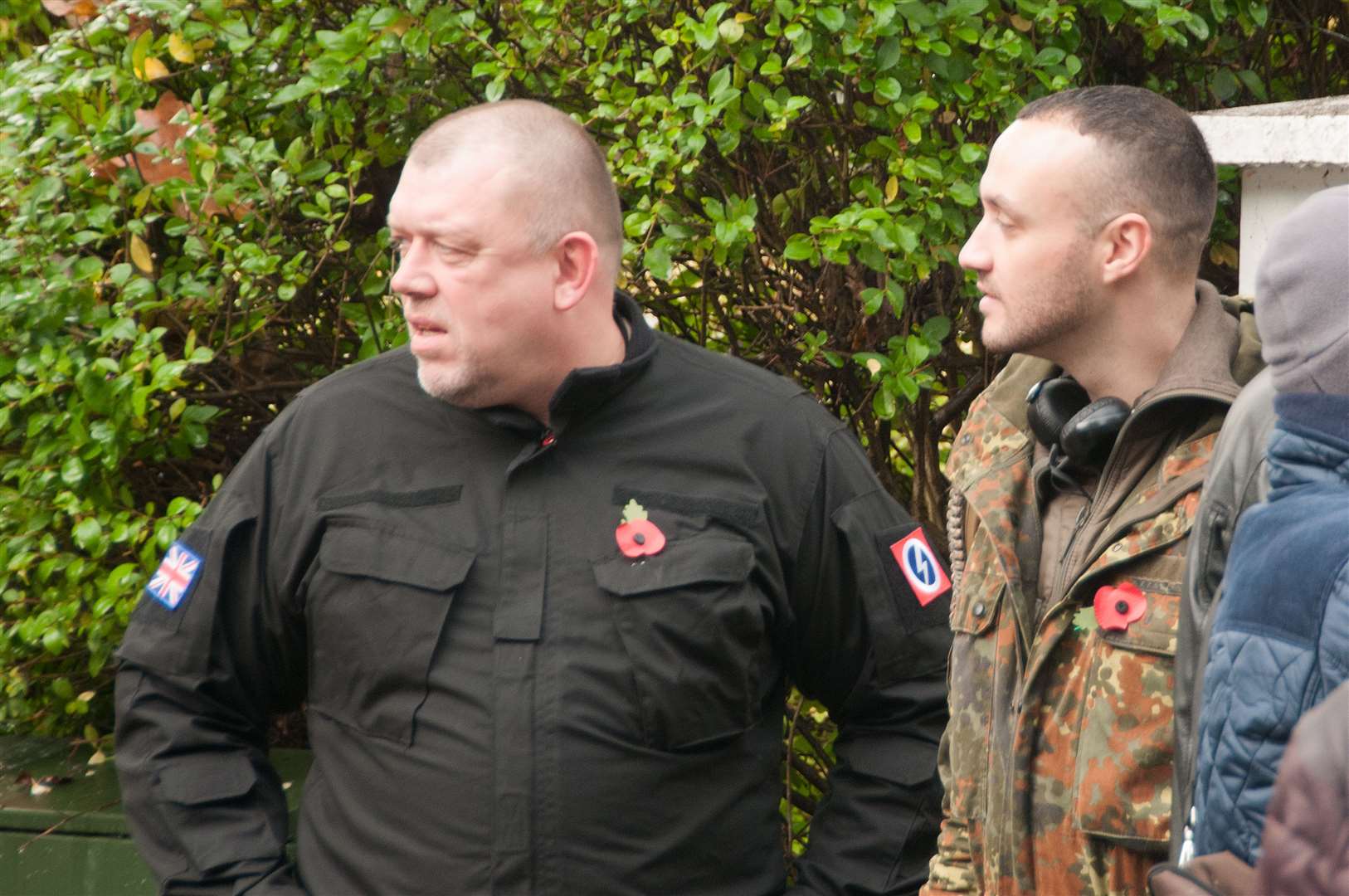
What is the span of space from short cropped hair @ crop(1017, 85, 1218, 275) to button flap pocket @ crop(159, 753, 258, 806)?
5.32ft

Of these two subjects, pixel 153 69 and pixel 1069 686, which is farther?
pixel 153 69

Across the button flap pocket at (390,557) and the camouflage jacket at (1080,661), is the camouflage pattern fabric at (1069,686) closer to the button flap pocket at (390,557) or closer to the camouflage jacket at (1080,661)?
the camouflage jacket at (1080,661)

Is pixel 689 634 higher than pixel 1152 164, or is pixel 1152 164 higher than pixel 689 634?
pixel 1152 164

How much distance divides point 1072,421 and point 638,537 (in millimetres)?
686

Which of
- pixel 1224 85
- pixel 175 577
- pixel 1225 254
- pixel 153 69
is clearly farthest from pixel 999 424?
pixel 153 69

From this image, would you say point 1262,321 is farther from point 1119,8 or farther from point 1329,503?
point 1119,8

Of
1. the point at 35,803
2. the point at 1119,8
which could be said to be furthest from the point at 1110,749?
the point at 35,803

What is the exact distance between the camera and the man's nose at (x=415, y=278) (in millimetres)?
2539

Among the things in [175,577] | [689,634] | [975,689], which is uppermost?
[175,577]

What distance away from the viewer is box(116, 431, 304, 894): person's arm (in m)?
2.61

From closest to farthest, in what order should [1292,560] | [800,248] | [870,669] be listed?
[1292,560] → [870,669] → [800,248]

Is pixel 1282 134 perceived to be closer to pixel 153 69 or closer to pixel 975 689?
pixel 975 689

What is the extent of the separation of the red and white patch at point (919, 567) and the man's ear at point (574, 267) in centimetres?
66

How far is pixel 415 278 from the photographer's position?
2539mm
